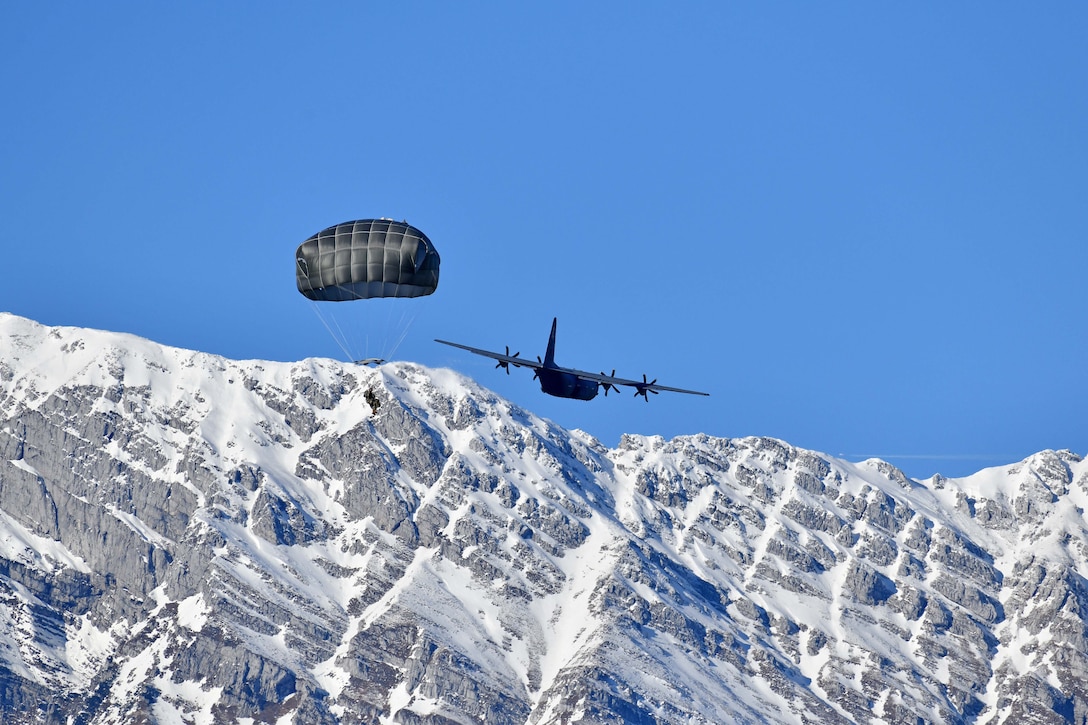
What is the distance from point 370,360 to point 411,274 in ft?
39.0

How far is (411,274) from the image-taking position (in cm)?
19962

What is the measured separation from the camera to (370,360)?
192 meters
